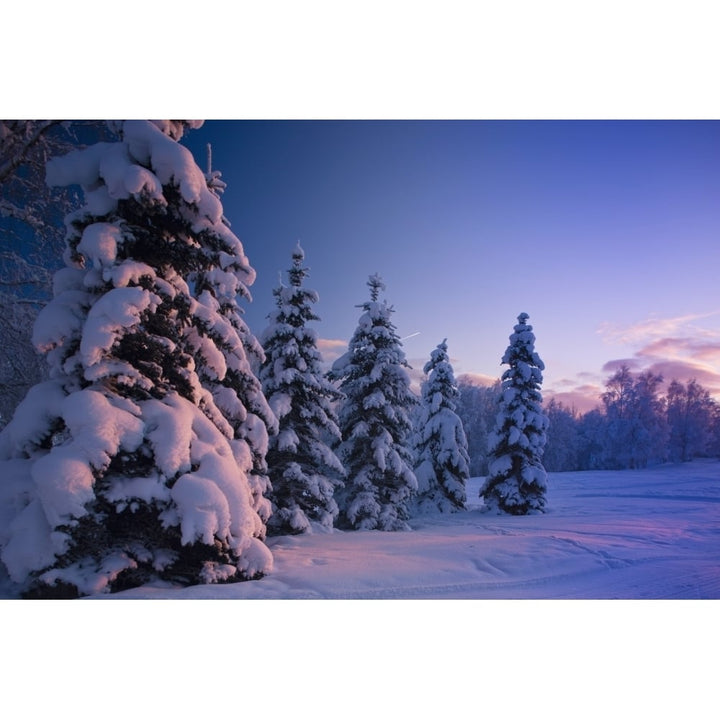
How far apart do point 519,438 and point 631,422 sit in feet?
18.9

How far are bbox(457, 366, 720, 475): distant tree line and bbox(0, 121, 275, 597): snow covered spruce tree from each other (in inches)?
246

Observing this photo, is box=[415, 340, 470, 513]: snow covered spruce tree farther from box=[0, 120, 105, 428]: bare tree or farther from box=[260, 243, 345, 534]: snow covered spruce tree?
box=[0, 120, 105, 428]: bare tree

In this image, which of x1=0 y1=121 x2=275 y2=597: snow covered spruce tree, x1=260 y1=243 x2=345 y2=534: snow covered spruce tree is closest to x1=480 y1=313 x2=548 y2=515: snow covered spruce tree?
x1=260 y1=243 x2=345 y2=534: snow covered spruce tree

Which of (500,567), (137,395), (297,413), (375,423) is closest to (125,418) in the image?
(137,395)

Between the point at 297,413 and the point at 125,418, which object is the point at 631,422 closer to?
the point at 297,413

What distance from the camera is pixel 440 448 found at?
1639 cm

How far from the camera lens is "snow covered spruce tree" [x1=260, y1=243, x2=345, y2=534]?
9.02 m

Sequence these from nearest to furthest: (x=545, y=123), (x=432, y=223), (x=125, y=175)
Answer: (x=125, y=175) < (x=545, y=123) < (x=432, y=223)

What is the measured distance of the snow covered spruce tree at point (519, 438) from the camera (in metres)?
14.8

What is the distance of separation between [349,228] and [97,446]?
4.75m

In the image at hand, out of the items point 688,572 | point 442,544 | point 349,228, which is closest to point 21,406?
point 349,228

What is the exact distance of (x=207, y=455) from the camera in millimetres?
4422

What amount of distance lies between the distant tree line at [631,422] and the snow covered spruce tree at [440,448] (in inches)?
42.5
